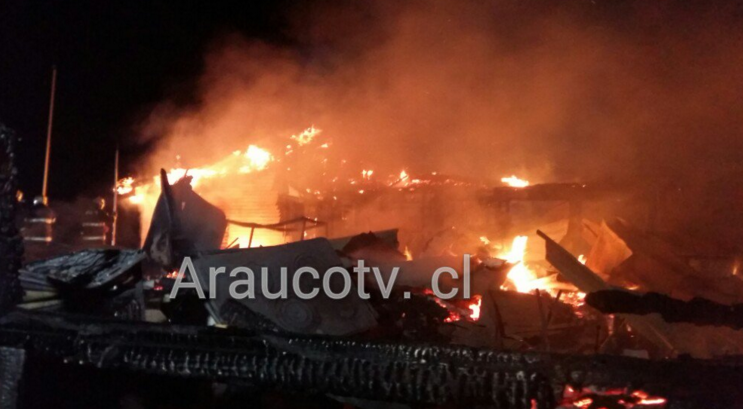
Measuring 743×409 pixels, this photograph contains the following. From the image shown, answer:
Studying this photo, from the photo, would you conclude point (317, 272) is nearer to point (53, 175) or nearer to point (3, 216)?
point (3, 216)

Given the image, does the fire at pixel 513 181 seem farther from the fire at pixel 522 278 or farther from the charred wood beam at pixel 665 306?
the charred wood beam at pixel 665 306

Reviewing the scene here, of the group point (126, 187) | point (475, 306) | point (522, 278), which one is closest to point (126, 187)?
point (126, 187)

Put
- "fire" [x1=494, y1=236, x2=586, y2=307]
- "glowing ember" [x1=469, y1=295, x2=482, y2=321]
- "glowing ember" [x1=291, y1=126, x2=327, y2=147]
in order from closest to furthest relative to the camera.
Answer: "glowing ember" [x1=469, y1=295, x2=482, y2=321], "fire" [x1=494, y1=236, x2=586, y2=307], "glowing ember" [x1=291, y1=126, x2=327, y2=147]

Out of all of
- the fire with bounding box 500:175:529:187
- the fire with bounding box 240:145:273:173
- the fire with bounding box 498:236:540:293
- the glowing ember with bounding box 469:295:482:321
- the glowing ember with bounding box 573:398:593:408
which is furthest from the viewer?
the fire with bounding box 240:145:273:173

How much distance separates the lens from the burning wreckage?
132cm

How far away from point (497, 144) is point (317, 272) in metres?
12.0

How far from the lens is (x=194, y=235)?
520 centimetres

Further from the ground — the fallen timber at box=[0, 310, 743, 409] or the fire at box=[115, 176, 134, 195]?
the fire at box=[115, 176, 134, 195]

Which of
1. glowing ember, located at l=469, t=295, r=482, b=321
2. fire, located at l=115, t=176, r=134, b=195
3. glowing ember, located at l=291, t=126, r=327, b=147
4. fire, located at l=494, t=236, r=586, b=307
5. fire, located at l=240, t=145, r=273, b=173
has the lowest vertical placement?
glowing ember, located at l=469, t=295, r=482, b=321

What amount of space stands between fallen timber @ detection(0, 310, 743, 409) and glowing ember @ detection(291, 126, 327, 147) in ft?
45.8

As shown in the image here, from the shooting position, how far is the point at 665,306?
1.98 meters

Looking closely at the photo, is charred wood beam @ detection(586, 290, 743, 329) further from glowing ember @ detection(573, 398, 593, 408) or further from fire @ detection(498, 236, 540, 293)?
fire @ detection(498, 236, 540, 293)

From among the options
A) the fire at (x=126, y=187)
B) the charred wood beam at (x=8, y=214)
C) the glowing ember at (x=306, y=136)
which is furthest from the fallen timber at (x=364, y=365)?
the fire at (x=126, y=187)

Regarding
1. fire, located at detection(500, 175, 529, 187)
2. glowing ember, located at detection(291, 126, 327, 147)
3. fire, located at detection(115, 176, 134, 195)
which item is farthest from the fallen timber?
fire, located at detection(115, 176, 134, 195)
